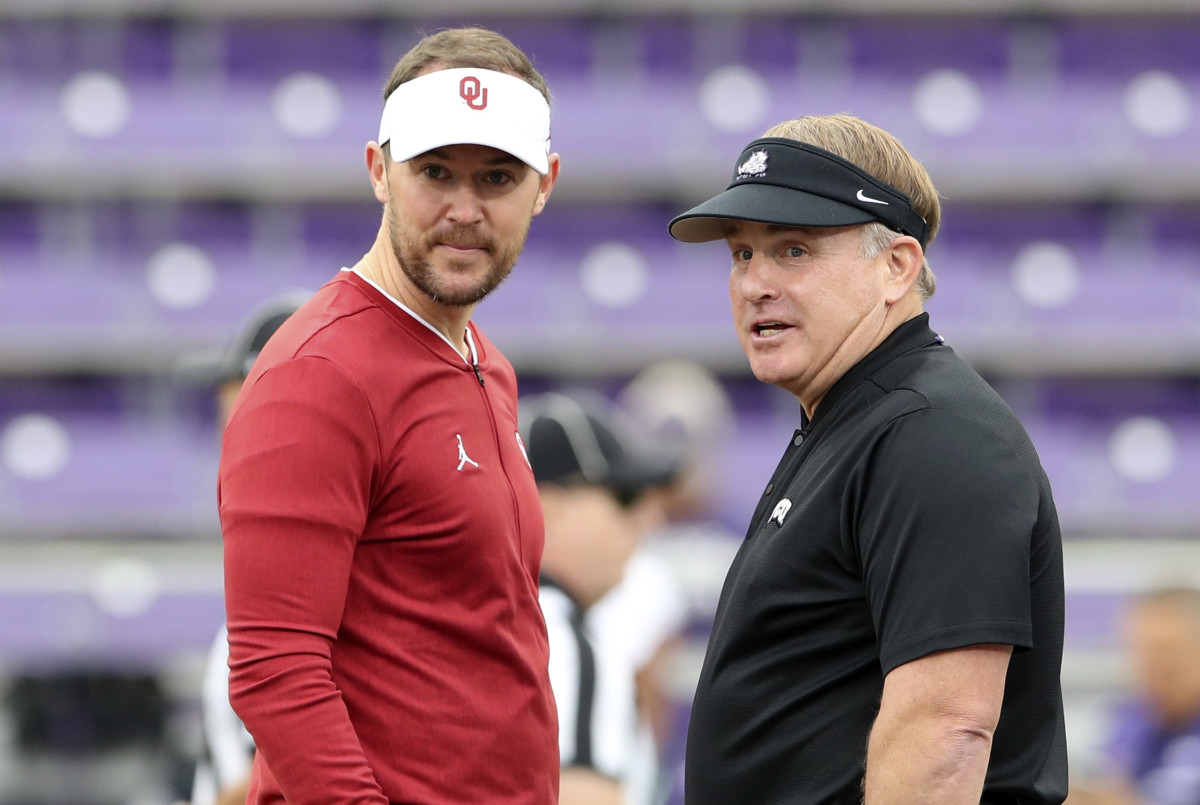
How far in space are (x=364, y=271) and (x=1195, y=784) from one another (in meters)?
3.84

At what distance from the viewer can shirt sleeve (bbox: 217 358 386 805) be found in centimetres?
176

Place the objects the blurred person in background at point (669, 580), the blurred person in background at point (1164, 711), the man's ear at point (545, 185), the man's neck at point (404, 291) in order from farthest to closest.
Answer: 1. the blurred person in background at point (1164, 711)
2. the blurred person in background at point (669, 580)
3. the man's ear at point (545, 185)
4. the man's neck at point (404, 291)

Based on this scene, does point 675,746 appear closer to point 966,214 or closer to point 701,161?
point 701,161

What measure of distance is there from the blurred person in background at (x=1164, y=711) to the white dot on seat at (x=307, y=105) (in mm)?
9039

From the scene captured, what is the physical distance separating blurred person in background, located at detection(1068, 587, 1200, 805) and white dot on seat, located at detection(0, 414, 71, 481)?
8.74 metres

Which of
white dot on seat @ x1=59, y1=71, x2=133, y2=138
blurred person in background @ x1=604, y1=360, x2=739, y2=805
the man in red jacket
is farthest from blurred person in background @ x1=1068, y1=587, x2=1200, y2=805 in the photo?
white dot on seat @ x1=59, y1=71, x2=133, y2=138

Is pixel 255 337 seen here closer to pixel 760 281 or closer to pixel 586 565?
pixel 586 565

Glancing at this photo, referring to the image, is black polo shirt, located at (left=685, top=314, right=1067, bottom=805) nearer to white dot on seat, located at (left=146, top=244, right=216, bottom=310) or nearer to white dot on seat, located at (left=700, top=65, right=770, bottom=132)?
white dot on seat, located at (left=146, top=244, right=216, bottom=310)

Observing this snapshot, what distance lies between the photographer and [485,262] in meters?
2.07

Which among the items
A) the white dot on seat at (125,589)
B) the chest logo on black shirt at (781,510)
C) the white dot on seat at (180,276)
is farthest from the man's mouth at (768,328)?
the white dot on seat at (180,276)

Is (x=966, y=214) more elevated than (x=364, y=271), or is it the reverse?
(x=966, y=214)

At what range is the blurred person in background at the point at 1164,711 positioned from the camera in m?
4.80

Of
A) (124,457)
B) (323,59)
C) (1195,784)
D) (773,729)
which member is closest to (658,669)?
(1195,784)

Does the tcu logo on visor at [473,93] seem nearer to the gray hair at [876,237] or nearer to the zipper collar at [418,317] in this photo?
the zipper collar at [418,317]
